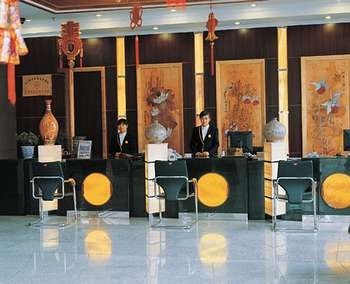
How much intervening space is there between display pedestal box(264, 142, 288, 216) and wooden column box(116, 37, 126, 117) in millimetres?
5565

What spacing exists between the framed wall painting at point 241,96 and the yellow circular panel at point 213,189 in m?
4.13

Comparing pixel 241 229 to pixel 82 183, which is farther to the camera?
pixel 82 183

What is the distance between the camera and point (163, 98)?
12.7 meters

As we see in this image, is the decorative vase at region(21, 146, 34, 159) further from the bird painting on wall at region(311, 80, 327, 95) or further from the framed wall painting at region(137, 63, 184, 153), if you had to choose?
the bird painting on wall at region(311, 80, 327, 95)

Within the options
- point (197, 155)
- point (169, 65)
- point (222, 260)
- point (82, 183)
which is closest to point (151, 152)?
point (197, 155)

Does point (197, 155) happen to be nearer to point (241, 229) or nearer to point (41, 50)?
point (241, 229)

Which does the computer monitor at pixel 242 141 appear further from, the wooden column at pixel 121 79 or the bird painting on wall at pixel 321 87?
the wooden column at pixel 121 79

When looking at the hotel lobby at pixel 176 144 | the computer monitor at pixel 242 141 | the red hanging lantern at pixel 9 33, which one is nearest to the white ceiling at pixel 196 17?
the hotel lobby at pixel 176 144

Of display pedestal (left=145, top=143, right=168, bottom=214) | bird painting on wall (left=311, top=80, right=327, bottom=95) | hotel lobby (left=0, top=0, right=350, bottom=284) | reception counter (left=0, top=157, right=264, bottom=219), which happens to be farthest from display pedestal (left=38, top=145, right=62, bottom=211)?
bird painting on wall (left=311, top=80, right=327, bottom=95)

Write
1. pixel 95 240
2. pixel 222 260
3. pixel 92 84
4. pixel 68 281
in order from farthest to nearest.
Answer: pixel 92 84 < pixel 95 240 < pixel 222 260 < pixel 68 281

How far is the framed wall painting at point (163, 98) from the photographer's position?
12625 millimetres

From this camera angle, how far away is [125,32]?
1266cm

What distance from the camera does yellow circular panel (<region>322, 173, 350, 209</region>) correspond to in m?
7.80

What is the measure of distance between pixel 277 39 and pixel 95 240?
6.96m
